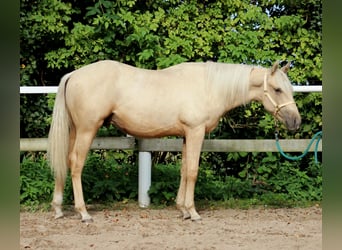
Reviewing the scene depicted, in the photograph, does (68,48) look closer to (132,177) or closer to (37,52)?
(37,52)

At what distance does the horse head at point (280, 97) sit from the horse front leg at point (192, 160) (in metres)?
0.73

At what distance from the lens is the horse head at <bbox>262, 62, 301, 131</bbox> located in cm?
438

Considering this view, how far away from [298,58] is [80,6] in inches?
125

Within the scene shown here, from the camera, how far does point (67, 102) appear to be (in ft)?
14.0

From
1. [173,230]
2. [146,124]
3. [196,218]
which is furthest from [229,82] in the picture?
[173,230]

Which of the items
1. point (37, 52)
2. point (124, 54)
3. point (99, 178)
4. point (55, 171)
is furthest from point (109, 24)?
point (55, 171)

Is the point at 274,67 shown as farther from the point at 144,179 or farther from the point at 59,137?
the point at 59,137

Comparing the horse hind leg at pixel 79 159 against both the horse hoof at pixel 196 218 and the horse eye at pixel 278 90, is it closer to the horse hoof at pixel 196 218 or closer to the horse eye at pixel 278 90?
the horse hoof at pixel 196 218

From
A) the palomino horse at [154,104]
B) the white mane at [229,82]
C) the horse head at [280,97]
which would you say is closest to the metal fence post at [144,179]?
the palomino horse at [154,104]

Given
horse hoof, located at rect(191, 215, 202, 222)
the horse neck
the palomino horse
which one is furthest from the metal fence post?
the horse neck

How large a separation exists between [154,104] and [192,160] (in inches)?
25.4

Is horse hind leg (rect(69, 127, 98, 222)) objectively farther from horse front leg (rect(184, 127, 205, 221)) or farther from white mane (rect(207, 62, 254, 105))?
white mane (rect(207, 62, 254, 105))

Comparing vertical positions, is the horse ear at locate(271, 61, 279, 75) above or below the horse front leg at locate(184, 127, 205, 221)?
above
